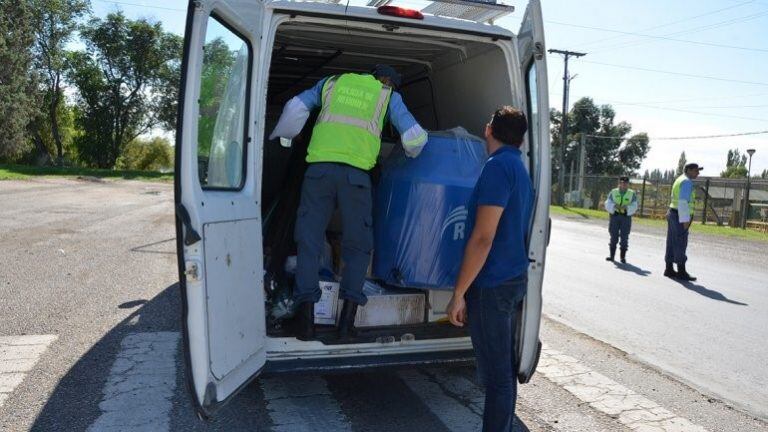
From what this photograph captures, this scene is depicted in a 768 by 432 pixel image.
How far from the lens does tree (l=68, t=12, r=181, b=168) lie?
167ft

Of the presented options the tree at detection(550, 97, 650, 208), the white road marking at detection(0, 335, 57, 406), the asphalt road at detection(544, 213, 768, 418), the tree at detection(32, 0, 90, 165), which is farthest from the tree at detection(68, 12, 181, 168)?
the white road marking at detection(0, 335, 57, 406)

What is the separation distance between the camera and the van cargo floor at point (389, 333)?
4027mm

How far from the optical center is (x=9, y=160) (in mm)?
44906

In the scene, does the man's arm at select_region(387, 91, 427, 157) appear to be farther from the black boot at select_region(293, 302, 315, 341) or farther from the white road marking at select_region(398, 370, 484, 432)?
the white road marking at select_region(398, 370, 484, 432)

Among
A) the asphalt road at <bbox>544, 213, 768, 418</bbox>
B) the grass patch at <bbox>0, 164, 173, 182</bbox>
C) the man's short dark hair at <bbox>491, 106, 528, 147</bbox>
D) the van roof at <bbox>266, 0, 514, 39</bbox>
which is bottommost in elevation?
the asphalt road at <bbox>544, 213, 768, 418</bbox>

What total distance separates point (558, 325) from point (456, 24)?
379 cm

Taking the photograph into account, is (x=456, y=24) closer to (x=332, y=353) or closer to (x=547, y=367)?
(x=332, y=353)

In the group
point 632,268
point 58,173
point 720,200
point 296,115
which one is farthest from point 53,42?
point 296,115

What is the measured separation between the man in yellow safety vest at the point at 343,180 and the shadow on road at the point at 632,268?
807 cm

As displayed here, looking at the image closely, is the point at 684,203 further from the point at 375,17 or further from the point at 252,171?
the point at 252,171

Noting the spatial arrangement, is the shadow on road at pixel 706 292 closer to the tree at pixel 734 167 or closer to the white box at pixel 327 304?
the white box at pixel 327 304

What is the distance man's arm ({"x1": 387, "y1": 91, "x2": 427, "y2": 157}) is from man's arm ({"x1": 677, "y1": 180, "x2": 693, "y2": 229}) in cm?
750

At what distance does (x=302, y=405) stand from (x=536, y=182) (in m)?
2.06

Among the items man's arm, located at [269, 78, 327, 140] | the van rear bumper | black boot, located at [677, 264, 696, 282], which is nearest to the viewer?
the van rear bumper
